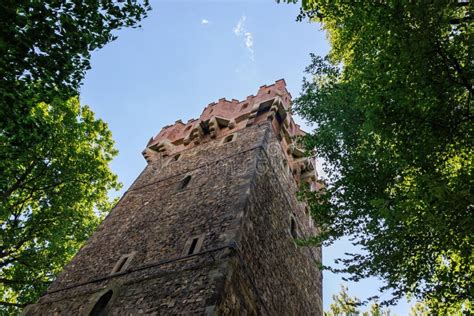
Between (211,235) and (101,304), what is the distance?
2727 millimetres

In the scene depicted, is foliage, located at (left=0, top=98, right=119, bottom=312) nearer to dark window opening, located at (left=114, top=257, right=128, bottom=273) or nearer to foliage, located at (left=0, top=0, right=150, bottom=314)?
foliage, located at (left=0, top=0, right=150, bottom=314)

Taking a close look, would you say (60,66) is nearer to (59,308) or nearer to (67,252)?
(59,308)

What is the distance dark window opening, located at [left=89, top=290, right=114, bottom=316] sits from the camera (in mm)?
7785

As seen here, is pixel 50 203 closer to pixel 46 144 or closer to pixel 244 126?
pixel 46 144

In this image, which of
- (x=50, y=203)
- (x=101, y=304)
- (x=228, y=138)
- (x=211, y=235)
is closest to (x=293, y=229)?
(x=228, y=138)

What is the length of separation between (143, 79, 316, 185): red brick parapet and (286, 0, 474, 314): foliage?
650 cm

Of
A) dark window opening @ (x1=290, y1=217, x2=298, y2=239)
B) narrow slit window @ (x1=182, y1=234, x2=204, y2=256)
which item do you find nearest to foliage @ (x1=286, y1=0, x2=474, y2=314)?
narrow slit window @ (x1=182, y1=234, x2=204, y2=256)

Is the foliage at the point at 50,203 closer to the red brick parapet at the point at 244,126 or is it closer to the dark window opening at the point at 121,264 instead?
the red brick parapet at the point at 244,126

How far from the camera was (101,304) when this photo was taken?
8.00m

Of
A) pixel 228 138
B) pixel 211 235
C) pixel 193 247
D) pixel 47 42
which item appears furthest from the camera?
pixel 228 138

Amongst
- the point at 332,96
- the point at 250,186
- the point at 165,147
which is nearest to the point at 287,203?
the point at 250,186

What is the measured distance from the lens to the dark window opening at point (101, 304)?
779 cm

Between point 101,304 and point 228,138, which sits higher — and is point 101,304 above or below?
below

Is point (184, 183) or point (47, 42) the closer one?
point (47, 42)
